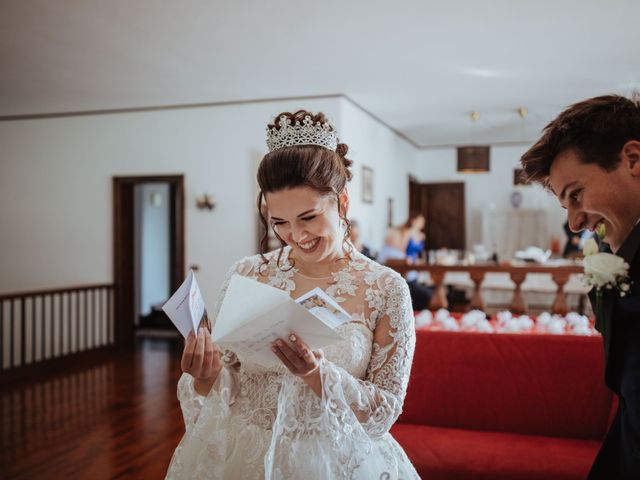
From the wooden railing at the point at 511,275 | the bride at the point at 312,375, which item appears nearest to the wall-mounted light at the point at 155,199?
the wooden railing at the point at 511,275

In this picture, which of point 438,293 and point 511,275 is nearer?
point 511,275

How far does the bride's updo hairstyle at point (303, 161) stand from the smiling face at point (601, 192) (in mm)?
578

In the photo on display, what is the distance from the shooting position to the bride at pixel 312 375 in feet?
4.76

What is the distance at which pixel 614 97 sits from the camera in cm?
130

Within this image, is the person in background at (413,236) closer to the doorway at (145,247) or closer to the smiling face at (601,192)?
the doorway at (145,247)

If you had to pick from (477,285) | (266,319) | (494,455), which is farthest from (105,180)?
(266,319)

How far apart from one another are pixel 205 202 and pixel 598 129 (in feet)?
20.6

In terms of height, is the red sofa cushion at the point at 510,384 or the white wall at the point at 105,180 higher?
the white wall at the point at 105,180

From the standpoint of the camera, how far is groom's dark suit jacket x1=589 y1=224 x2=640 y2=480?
3.67ft

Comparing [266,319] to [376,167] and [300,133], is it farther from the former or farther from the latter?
[376,167]

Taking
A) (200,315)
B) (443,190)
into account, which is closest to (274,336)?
(200,315)

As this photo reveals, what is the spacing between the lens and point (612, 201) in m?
1.27

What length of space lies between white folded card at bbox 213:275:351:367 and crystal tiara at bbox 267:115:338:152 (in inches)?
19.3

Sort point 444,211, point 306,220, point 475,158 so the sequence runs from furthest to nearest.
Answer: point 444,211 < point 475,158 < point 306,220
